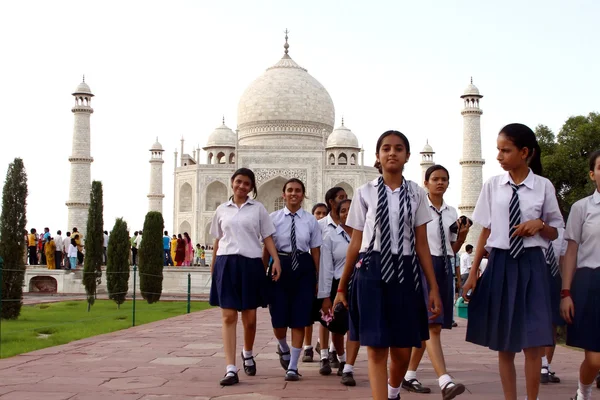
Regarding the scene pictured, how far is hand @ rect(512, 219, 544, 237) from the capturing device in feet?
10.7

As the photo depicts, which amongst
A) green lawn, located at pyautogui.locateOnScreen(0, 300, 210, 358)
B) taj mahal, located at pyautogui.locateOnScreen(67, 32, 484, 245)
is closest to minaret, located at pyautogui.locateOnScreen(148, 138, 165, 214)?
taj mahal, located at pyautogui.locateOnScreen(67, 32, 484, 245)

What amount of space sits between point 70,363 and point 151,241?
9.65 m

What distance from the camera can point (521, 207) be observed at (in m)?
3.35

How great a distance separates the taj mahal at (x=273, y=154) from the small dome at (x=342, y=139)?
0.05 metres

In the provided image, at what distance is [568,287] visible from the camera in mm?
3457

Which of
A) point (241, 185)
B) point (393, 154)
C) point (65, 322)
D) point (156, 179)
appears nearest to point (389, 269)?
point (393, 154)

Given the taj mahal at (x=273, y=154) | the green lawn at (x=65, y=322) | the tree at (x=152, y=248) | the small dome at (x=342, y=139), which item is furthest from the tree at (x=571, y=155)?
the small dome at (x=342, y=139)

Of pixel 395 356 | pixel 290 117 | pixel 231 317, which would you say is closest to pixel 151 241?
pixel 231 317

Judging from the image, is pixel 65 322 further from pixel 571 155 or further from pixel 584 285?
pixel 571 155

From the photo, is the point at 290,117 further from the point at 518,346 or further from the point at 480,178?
the point at 518,346

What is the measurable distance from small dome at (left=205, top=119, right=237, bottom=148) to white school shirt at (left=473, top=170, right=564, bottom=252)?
31.6m

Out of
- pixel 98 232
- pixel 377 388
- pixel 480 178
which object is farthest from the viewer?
pixel 480 178

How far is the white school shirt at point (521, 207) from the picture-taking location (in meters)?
3.34

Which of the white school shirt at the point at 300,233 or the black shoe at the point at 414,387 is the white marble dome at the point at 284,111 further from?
the black shoe at the point at 414,387
